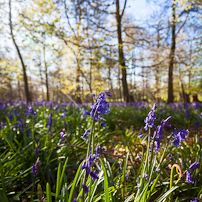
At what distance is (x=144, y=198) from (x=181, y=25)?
13.5 meters

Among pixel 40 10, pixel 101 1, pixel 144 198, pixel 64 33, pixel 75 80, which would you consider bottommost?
pixel 144 198

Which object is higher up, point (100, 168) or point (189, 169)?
point (189, 169)

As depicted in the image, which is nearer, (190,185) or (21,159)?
(190,185)

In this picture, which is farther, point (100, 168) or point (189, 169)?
point (100, 168)

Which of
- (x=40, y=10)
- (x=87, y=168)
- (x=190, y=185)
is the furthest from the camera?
(x=40, y=10)

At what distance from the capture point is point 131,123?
15.2 feet

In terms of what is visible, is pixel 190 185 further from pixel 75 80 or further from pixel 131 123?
pixel 75 80

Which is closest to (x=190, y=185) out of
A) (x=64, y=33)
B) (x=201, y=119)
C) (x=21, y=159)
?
(x=21, y=159)

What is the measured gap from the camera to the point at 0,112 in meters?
5.26

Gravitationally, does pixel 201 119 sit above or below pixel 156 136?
below

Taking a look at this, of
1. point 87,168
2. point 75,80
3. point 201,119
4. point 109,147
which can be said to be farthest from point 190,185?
point 75,80

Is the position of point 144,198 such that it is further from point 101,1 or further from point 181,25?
point 181,25

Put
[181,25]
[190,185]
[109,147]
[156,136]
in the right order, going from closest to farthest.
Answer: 1. [156,136]
2. [190,185]
3. [109,147]
4. [181,25]

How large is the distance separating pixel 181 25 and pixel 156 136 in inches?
518
